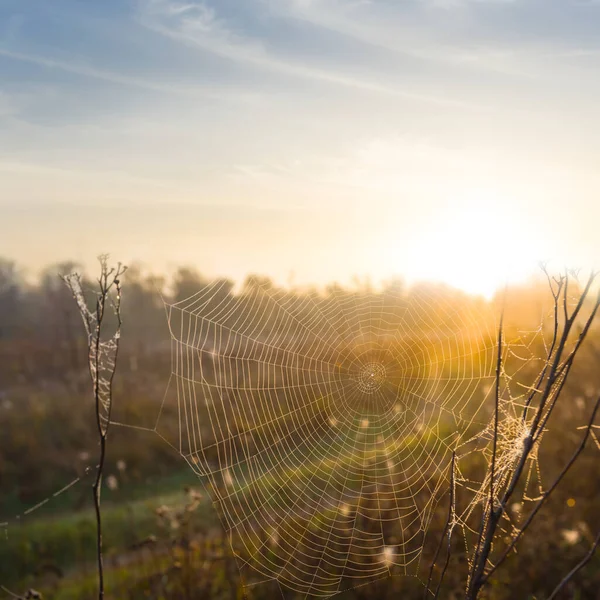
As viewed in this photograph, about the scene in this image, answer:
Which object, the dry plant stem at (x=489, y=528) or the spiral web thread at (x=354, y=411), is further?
the spiral web thread at (x=354, y=411)

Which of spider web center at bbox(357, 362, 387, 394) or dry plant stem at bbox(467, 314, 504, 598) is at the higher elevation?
dry plant stem at bbox(467, 314, 504, 598)

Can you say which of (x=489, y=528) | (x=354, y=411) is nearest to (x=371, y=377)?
(x=354, y=411)

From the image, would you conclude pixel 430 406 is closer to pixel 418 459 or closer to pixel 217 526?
pixel 418 459

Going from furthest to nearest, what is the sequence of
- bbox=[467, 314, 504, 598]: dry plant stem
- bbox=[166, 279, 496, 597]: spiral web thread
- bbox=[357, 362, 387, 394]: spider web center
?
bbox=[357, 362, 387, 394]: spider web center → bbox=[166, 279, 496, 597]: spiral web thread → bbox=[467, 314, 504, 598]: dry plant stem

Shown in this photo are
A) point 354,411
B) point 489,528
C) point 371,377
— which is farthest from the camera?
point 354,411

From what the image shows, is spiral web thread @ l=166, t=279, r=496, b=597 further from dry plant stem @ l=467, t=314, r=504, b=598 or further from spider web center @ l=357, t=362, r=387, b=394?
dry plant stem @ l=467, t=314, r=504, b=598

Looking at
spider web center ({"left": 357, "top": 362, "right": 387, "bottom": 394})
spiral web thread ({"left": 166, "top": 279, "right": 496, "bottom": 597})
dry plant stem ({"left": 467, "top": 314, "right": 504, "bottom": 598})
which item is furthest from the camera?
spider web center ({"left": 357, "top": 362, "right": 387, "bottom": 394})

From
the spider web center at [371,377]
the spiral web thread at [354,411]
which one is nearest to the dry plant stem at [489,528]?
the spiral web thread at [354,411]

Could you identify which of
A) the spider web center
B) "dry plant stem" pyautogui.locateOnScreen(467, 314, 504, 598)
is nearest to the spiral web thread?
the spider web center

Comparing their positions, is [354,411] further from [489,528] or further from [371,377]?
[489,528]

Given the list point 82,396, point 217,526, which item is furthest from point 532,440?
point 82,396

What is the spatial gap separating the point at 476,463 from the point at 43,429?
428 inches

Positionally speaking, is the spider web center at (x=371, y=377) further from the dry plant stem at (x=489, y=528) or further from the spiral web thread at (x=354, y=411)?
the dry plant stem at (x=489, y=528)

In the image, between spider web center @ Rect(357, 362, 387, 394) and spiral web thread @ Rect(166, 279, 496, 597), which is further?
spider web center @ Rect(357, 362, 387, 394)
